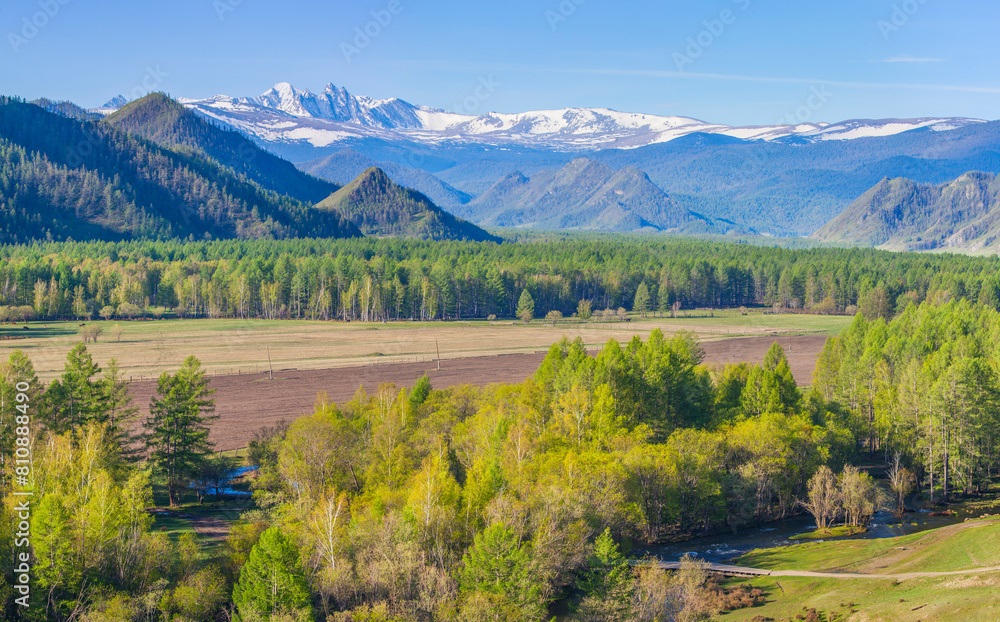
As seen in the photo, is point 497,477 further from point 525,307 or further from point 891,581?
point 525,307

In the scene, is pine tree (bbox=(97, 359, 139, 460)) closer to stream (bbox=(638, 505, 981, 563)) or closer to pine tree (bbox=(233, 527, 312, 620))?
pine tree (bbox=(233, 527, 312, 620))

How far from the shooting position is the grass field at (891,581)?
40656 mm

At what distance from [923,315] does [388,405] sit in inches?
3238

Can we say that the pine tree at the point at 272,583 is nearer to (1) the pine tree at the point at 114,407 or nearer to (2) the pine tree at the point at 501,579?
(2) the pine tree at the point at 501,579

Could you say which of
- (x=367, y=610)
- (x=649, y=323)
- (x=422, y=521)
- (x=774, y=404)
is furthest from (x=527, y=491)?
(x=649, y=323)

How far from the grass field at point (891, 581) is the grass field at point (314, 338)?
83383 millimetres

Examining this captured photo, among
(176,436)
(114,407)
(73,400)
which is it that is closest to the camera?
(73,400)

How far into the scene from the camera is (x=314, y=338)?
152750 mm

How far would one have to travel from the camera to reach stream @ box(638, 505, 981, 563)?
56719mm

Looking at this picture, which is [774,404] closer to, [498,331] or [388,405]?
[388,405]

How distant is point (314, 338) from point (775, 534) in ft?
358

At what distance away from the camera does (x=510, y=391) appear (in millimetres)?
70375

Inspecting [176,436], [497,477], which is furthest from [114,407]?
[497,477]

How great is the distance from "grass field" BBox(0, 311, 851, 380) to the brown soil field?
250 inches
